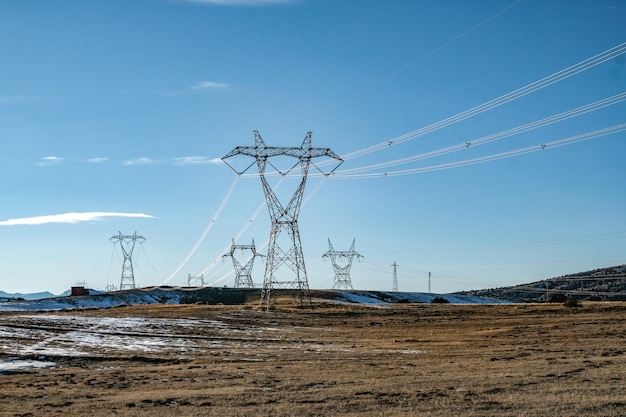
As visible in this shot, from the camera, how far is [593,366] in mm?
26500

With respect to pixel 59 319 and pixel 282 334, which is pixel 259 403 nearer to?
pixel 282 334

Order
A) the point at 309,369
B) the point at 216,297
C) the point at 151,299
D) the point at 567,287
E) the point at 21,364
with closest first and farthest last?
the point at 309,369 → the point at 21,364 → the point at 151,299 → the point at 216,297 → the point at 567,287

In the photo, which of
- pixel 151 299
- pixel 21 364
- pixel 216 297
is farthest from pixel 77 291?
pixel 21 364

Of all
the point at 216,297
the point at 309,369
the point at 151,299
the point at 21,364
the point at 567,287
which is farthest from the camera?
the point at 567,287

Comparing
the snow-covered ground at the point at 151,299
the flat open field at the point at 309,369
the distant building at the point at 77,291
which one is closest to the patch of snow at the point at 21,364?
the flat open field at the point at 309,369

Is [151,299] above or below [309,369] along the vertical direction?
above

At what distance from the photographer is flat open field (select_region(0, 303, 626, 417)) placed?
63.5 feet

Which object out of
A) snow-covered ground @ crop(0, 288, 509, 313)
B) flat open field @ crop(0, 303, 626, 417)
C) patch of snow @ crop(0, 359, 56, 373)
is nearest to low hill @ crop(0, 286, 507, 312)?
snow-covered ground @ crop(0, 288, 509, 313)

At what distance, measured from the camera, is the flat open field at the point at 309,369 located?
1936 centimetres

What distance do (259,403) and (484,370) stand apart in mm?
10781

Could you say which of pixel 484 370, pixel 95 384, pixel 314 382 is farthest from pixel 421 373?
pixel 95 384

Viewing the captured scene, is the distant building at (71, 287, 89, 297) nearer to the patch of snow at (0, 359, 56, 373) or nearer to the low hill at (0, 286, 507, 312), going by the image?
the low hill at (0, 286, 507, 312)

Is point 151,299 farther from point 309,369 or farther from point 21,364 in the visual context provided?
point 309,369

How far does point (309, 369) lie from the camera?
92.6 feet
